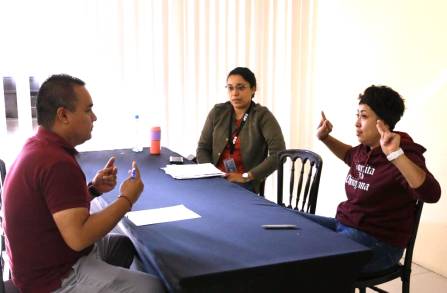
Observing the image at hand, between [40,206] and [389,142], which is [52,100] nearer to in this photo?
[40,206]

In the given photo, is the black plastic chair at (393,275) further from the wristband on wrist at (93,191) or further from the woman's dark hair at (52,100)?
the woman's dark hair at (52,100)

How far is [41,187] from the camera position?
1.32 metres

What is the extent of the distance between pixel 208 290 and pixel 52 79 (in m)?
0.86

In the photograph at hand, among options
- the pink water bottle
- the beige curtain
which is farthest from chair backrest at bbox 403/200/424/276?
the beige curtain

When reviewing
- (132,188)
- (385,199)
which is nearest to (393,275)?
(385,199)

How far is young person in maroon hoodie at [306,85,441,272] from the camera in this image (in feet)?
5.75

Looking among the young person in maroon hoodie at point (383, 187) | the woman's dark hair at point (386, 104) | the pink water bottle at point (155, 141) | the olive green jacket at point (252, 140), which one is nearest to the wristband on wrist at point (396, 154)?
the young person in maroon hoodie at point (383, 187)

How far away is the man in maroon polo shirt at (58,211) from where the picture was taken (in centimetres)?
130

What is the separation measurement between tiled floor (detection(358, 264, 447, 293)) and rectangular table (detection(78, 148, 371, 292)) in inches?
53.4

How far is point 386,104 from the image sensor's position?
1.96 m

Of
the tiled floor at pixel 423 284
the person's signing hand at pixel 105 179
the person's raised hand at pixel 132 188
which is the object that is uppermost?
the person's raised hand at pixel 132 188

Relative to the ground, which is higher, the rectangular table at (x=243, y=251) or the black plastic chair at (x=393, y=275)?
the rectangular table at (x=243, y=251)

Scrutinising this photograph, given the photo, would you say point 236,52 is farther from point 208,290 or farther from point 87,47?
point 208,290

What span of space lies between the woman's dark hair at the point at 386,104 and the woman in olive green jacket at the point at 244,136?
→ 0.87m
